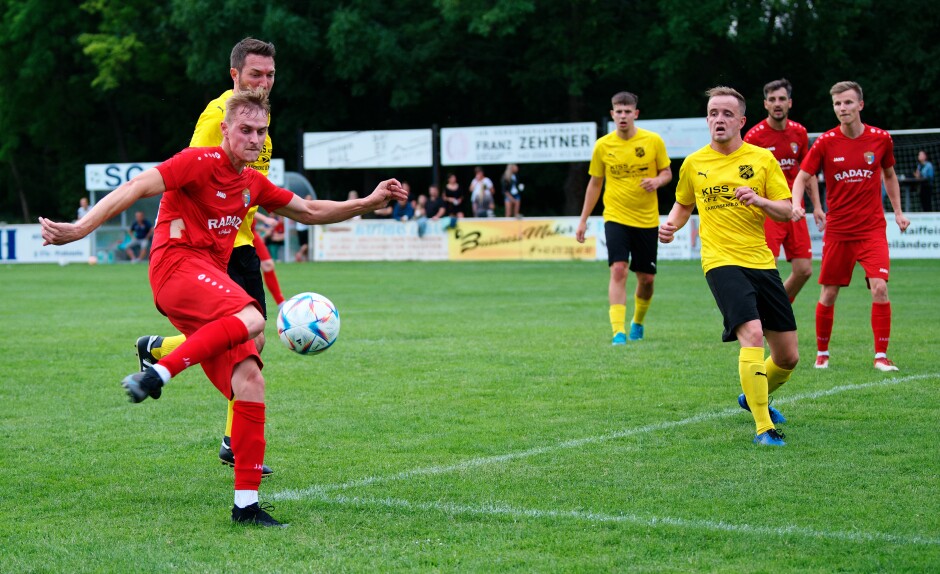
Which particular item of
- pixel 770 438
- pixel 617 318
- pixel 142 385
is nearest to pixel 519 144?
pixel 617 318

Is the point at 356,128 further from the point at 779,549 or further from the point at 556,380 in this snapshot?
the point at 779,549

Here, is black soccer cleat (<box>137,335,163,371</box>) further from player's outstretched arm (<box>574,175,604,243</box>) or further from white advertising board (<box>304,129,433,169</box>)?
white advertising board (<box>304,129,433,169</box>)

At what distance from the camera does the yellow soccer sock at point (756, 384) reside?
678cm

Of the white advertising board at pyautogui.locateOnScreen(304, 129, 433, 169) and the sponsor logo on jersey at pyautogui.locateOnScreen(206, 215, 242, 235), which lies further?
the white advertising board at pyautogui.locateOnScreen(304, 129, 433, 169)

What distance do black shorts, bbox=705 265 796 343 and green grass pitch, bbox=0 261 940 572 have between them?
2.14 ft

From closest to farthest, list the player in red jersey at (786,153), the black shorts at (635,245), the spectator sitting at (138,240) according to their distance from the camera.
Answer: the player in red jersey at (786,153) < the black shorts at (635,245) < the spectator sitting at (138,240)

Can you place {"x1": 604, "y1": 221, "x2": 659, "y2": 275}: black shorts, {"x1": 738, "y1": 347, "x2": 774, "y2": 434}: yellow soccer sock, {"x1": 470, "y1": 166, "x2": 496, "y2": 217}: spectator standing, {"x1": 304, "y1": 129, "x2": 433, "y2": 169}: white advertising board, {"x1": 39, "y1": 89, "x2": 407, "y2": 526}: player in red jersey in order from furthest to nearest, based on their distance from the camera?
{"x1": 304, "y1": 129, "x2": 433, "y2": 169}: white advertising board, {"x1": 470, "y1": 166, "x2": 496, "y2": 217}: spectator standing, {"x1": 604, "y1": 221, "x2": 659, "y2": 275}: black shorts, {"x1": 738, "y1": 347, "x2": 774, "y2": 434}: yellow soccer sock, {"x1": 39, "y1": 89, "x2": 407, "y2": 526}: player in red jersey

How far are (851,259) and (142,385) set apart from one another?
6936 mm

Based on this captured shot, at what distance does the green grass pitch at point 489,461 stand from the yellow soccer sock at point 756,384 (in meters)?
0.18

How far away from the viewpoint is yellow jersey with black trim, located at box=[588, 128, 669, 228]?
39.5 ft

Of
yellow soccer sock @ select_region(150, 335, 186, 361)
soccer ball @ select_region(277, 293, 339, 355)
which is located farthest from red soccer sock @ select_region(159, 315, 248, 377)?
yellow soccer sock @ select_region(150, 335, 186, 361)

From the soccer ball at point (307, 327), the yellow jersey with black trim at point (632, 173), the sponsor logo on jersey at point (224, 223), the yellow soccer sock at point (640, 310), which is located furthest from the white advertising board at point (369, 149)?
the sponsor logo on jersey at point (224, 223)

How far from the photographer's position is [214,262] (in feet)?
18.5

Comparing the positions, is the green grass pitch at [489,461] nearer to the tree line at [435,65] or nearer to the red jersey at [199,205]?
the red jersey at [199,205]
